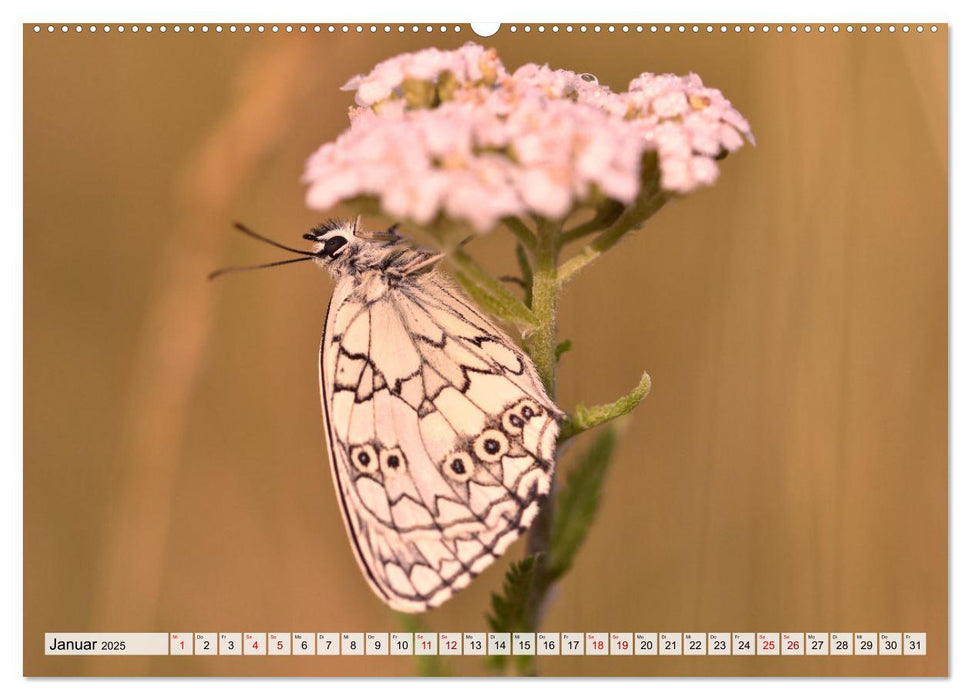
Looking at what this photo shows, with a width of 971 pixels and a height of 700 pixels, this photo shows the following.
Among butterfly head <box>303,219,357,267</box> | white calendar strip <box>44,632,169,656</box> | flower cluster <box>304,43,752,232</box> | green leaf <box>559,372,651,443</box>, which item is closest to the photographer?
flower cluster <box>304,43,752,232</box>

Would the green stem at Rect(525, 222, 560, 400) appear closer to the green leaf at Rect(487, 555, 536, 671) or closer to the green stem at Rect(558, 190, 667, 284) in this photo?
the green stem at Rect(558, 190, 667, 284)

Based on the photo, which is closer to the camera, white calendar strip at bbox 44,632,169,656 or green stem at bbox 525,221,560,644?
green stem at bbox 525,221,560,644

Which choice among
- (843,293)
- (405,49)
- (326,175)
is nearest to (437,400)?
(326,175)

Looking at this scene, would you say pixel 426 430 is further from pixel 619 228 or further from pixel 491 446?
pixel 619 228

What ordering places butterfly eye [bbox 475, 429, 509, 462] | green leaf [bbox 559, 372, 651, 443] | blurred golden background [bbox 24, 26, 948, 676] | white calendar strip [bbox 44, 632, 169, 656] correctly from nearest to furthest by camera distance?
green leaf [bbox 559, 372, 651, 443] < butterfly eye [bbox 475, 429, 509, 462] < white calendar strip [bbox 44, 632, 169, 656] < blurred golden background [bbox 24, 26, 948, 676]

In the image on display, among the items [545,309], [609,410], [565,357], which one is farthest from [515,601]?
[565,357]

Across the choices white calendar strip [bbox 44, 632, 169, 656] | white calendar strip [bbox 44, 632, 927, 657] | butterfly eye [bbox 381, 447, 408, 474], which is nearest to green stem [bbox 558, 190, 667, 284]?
butterfly eye [bbox 381, 447, 408, 474]
